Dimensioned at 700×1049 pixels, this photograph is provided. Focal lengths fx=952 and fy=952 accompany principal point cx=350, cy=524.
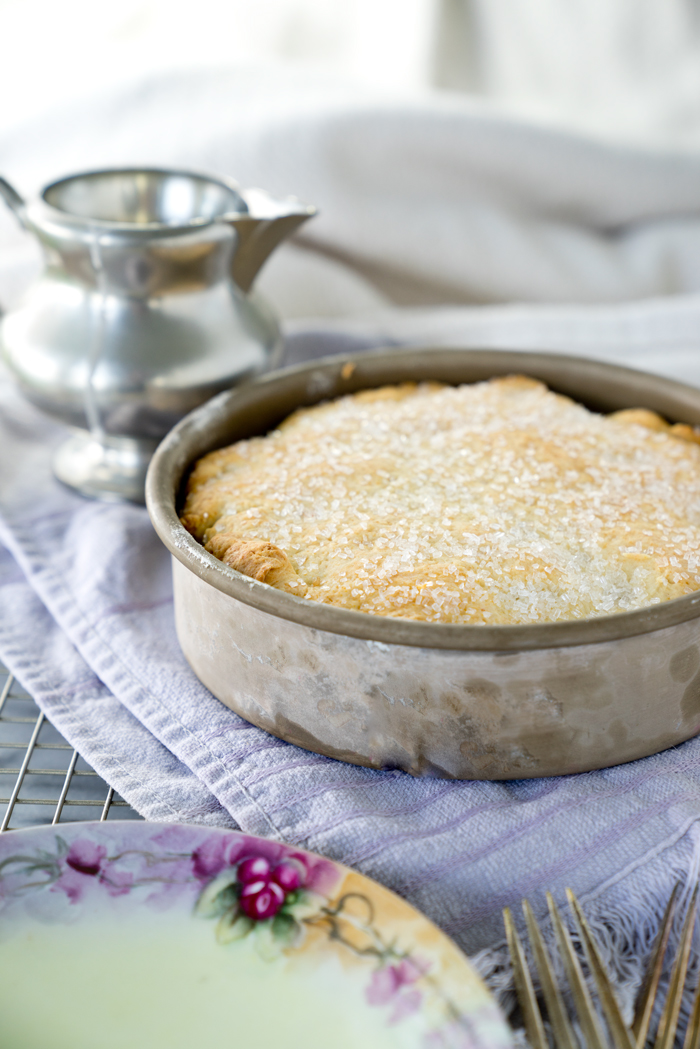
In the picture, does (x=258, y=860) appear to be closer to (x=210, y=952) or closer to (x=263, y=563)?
(x=210, y=952)

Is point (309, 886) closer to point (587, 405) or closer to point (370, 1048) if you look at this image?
point (370, 1048)

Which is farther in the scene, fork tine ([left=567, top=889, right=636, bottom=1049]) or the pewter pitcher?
the pewter pitcher

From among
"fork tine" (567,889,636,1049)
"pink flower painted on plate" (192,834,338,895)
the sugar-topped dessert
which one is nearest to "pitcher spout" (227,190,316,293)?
the sugar-topped dessert

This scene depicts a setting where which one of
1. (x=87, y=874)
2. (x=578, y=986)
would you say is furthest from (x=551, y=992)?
(x=87, y=874)

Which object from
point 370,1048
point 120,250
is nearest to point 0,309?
point 120,250

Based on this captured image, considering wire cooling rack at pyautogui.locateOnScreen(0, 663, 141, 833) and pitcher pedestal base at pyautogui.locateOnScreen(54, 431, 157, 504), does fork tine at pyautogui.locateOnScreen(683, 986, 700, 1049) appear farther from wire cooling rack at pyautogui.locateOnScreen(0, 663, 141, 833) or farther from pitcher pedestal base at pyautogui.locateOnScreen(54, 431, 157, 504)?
pitcher pedestal base at pyautogui.locateOnScreen(54, 431, 157, 504)

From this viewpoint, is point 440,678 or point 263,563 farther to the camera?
point 263,563
